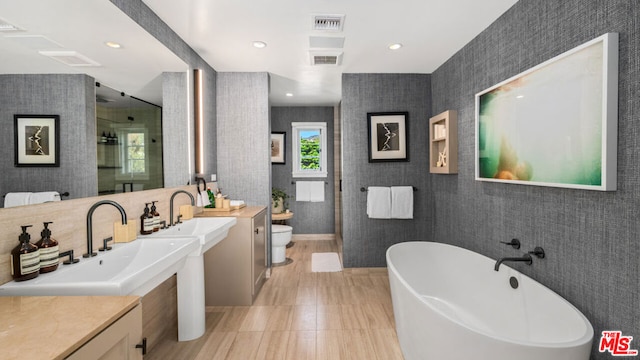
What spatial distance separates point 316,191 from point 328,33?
10.5ft

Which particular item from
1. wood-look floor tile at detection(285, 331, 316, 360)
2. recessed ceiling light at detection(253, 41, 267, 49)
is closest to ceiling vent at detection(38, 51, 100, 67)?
recessed ceiling light at detection(253, 41, 267, 49)

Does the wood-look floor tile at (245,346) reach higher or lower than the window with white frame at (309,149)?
lower

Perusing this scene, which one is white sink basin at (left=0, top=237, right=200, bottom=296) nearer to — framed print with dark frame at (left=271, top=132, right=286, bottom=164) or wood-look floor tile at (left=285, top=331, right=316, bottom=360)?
wood-look floor tile at (left=285, top=331, right=316, bottom=360)

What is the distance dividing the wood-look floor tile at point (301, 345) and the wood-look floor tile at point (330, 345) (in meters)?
0.04

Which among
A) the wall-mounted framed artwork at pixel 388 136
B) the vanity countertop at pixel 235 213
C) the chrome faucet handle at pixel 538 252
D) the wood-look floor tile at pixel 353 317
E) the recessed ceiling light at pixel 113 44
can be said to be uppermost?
the recessed ceiling light at pixel 113 44

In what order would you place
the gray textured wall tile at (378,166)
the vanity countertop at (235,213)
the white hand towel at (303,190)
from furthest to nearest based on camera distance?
the white hand towel at (303,190) → the gray textured wall tile at (378,166) → the vanity countertop at (235,213)

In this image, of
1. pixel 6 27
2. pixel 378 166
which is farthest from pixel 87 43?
pixel 378 166

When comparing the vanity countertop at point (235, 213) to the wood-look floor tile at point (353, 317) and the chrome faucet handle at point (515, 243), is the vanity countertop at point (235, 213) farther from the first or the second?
the chrome faucet handle at point (515, 243)

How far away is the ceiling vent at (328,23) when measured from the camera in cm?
241

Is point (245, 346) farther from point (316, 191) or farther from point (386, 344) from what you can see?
point (316, 191)

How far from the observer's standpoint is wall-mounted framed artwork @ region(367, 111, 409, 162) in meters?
A: 3.80

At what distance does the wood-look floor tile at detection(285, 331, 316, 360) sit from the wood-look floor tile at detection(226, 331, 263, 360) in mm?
241

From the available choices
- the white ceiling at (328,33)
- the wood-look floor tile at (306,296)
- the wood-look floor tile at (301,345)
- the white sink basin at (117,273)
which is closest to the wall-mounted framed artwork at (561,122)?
the white ceiling at (328,33)

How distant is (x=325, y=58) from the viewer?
326 centimetres
